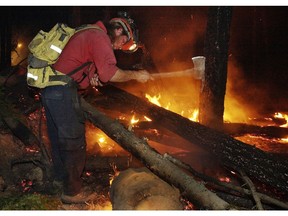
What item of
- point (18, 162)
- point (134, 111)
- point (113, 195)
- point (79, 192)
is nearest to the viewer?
point (113, 195)

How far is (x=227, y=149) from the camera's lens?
4.54 meters

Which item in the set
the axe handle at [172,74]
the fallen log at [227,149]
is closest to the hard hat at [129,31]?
the axe handle at [172,74]

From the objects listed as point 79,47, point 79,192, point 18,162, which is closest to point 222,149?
point 79,192

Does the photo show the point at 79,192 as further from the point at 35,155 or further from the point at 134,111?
the point at 134,111

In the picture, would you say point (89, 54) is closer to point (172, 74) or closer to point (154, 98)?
point (172, 74)

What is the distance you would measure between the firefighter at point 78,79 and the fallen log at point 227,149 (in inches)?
49.7

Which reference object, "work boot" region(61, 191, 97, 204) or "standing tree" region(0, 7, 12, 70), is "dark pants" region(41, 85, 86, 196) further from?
"standing tree" region(0, 7, 12, 70)

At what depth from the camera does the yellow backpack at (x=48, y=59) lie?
13.3ft

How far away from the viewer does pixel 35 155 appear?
5.34 metres

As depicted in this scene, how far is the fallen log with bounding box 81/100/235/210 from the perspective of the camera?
2.98 meters

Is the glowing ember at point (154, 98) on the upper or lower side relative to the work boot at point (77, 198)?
upper

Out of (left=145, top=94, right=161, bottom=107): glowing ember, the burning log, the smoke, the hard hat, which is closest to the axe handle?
the hard hat

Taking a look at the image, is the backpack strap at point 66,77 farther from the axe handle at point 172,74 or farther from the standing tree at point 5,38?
the standing tree at point 5,38
